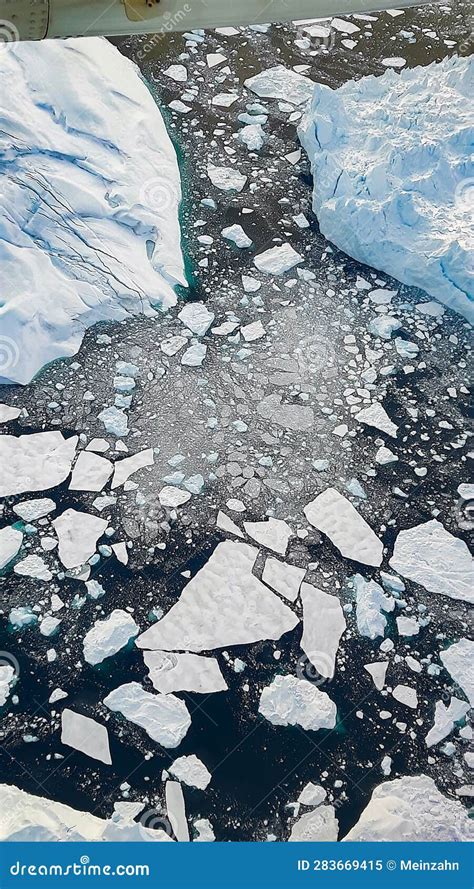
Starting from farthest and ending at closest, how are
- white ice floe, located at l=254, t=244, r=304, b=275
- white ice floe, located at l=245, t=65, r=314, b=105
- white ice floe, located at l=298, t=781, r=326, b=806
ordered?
white ice floe, located at l=245, t=65, r=314, b=105 → white ice floe, located at l=254, t=244, r=304, b=275 → white ice floe, located at l=298, t=781, r=326, b=806

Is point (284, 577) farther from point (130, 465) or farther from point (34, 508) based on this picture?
point (34, 508)

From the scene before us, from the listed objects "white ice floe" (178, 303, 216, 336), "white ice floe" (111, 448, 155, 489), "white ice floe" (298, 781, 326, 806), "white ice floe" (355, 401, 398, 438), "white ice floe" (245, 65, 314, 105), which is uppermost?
"white ice floe" (245, 65, 314, 105)

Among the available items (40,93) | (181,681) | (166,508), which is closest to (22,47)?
(40,93)

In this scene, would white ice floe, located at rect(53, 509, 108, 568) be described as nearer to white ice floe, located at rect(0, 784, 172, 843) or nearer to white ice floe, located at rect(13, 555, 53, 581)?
white ice floe, located at rect(13, 555, 53, 581)

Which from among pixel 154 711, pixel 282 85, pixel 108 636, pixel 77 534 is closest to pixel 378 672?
pixel 154 711

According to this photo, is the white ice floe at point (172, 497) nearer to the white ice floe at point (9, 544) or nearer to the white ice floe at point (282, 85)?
the white ice floe at point (9, 544)

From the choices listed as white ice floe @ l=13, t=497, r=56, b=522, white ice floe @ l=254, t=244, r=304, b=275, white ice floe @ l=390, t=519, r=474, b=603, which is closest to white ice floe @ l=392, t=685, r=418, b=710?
white ice floe @ l=390, t=519, r=474, b=603

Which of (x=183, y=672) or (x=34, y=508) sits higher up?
(x=34, y=508)
